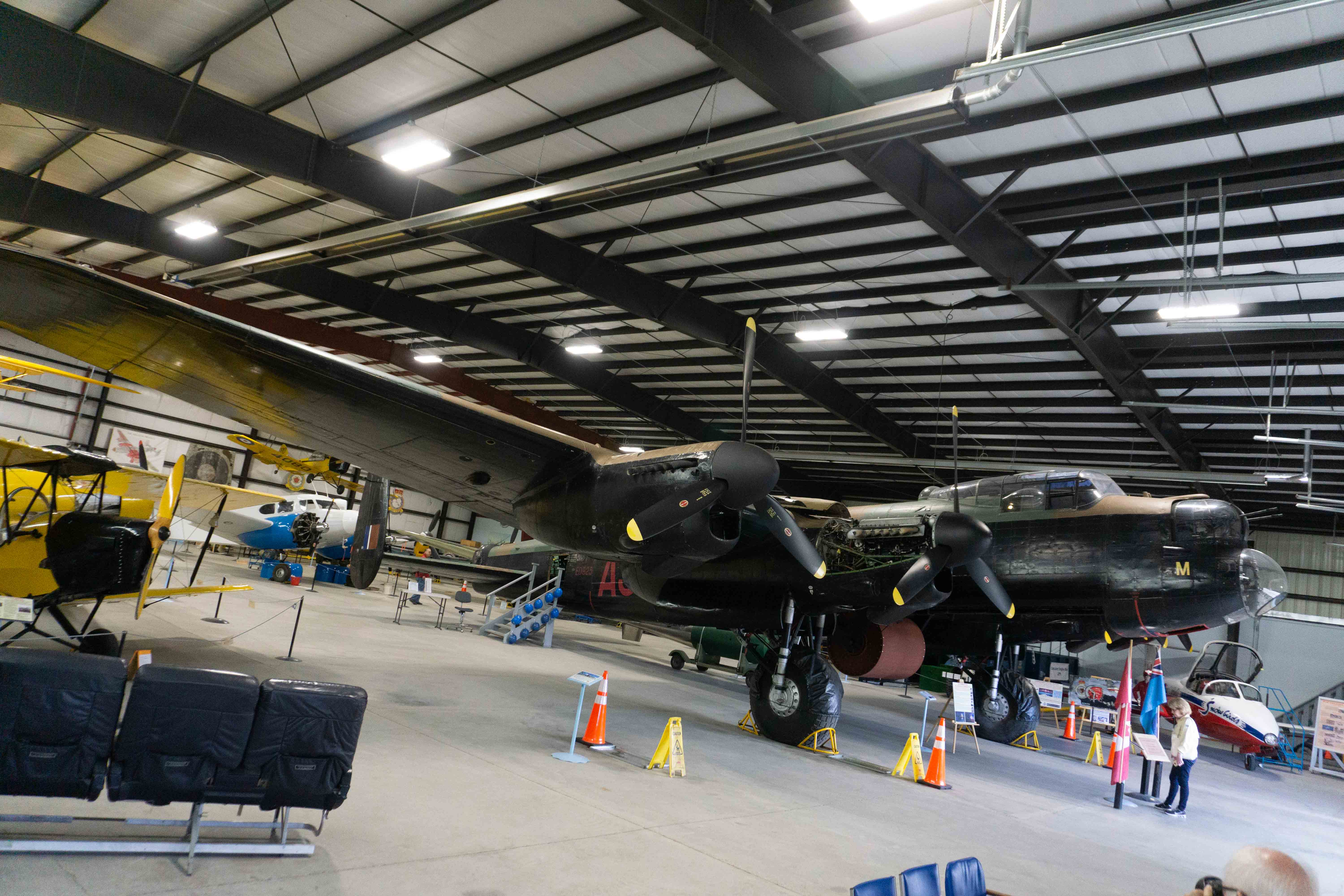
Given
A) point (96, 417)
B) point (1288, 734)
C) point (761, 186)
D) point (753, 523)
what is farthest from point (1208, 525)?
point (96, 417)

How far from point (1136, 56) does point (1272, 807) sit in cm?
1189

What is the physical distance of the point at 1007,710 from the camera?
51.0 feet

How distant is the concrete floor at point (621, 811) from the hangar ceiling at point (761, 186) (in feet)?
23.5

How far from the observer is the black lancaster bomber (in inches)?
322

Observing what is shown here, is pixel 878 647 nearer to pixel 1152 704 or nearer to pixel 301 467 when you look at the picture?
pixel 1152 704

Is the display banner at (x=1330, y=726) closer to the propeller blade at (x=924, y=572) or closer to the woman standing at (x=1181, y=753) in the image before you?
the woman standing at (x=1181, y=753)

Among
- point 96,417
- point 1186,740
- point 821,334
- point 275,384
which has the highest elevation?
point 821,334

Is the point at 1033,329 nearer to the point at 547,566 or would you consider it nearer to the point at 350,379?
the point at 547,566

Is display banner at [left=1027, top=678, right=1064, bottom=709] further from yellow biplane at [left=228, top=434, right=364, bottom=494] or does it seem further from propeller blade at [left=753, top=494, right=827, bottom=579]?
yellow biplane at [left=228, top=434, right=364, bottom=494]

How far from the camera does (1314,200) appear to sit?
1140 centimetres

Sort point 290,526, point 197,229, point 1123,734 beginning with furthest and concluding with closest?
point 290,526 → point 197,229 → point 1123,734

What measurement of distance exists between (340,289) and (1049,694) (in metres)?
21.2

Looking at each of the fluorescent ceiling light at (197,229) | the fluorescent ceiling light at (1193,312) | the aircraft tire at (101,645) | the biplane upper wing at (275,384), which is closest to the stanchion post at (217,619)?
the aircraft tire at (101,645)

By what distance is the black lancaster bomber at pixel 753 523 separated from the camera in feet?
26.8
